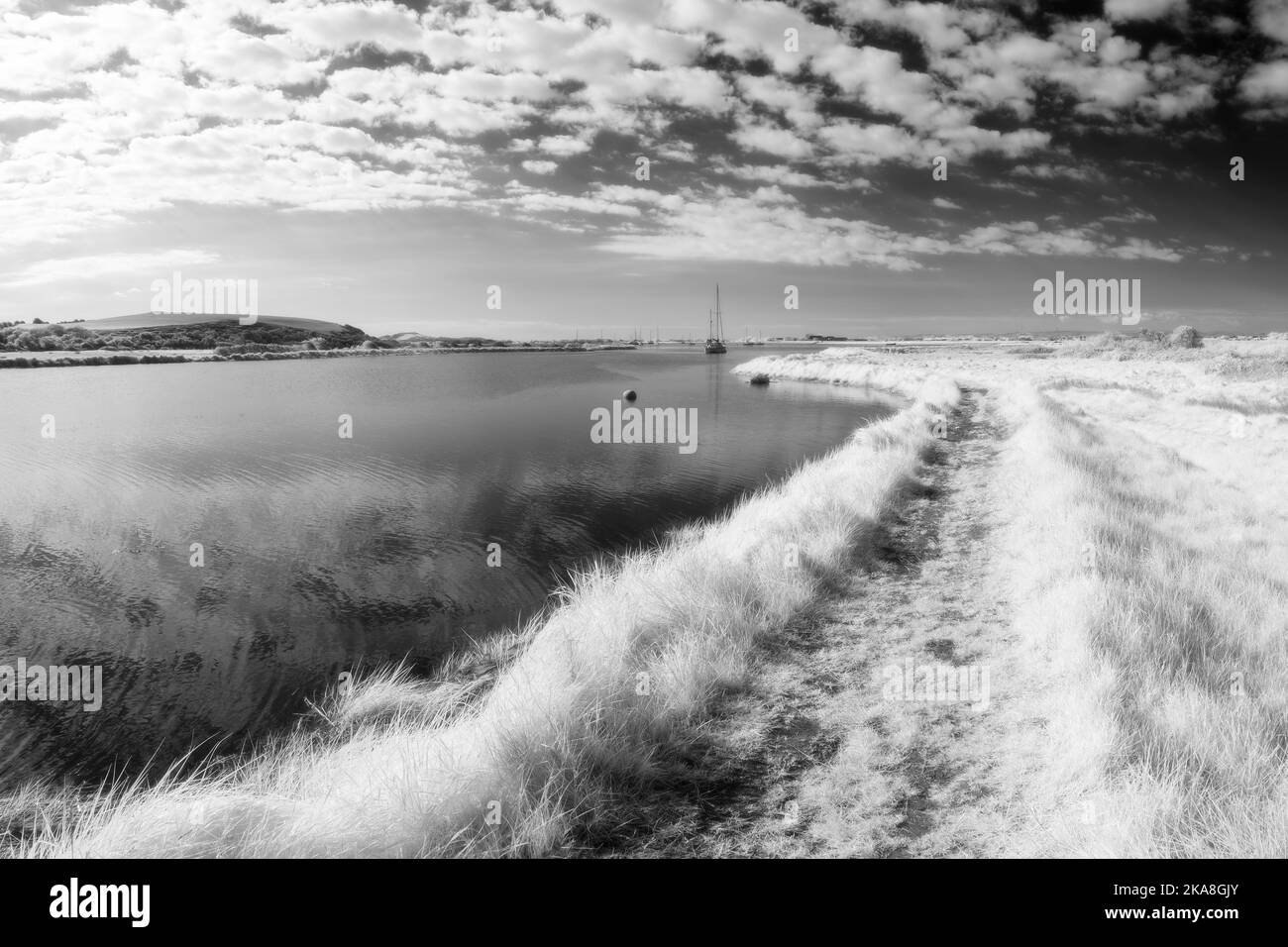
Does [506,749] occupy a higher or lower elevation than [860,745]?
higher

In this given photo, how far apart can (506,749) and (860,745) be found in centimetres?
286

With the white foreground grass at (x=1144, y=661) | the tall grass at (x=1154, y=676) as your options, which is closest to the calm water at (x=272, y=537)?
the white foreground grass at (x=1144, y=661)

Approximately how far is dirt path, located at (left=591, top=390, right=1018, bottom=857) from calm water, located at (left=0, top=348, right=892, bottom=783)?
220 inches

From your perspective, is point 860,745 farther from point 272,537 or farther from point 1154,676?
point 272,537

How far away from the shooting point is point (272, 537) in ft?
45.3

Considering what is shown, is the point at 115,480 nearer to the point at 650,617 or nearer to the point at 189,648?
the point at 189,648

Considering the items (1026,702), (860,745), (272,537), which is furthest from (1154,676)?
(272,537)

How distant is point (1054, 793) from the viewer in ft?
13.2

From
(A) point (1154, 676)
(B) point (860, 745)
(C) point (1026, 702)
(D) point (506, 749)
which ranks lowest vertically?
(B) point (860, 745)

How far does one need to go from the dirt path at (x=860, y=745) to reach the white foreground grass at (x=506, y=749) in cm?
35

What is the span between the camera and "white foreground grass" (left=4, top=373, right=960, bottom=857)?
11.8 feet

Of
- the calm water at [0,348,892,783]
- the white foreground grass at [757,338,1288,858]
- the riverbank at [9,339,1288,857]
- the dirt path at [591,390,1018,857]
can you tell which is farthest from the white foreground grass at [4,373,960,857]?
the white foreground grass at [757,338,1288,858]

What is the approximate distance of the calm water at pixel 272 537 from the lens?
7.92 m

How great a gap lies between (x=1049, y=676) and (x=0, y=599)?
15884mm
